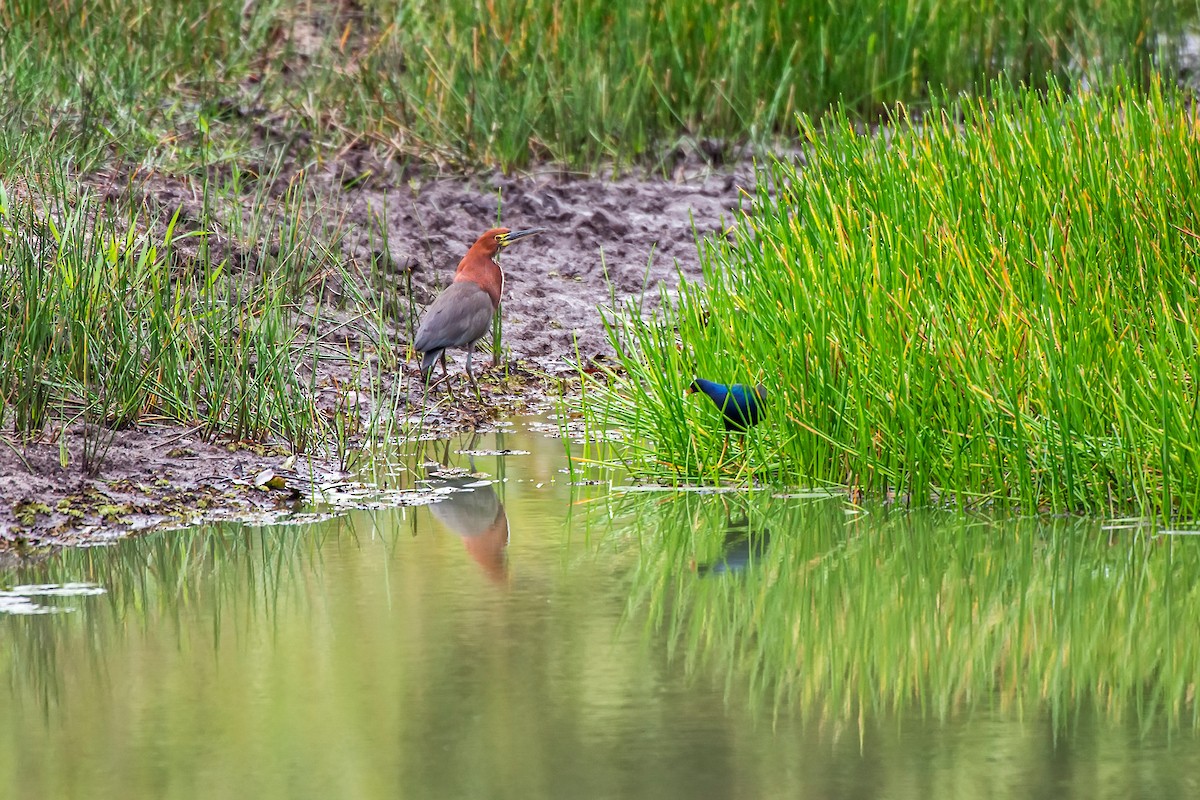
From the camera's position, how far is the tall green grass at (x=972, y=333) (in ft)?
16.9

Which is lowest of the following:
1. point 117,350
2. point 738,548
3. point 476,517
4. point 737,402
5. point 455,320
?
point 738,548

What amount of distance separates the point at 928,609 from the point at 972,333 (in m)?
1.35

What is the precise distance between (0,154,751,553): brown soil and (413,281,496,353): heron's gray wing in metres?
0.31

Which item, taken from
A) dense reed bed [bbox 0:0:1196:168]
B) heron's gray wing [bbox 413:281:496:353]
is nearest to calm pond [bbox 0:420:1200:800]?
heron's gray wing [bbox 413:281:496:353]

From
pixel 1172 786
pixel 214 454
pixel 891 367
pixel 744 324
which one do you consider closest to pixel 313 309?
pixel 214 454

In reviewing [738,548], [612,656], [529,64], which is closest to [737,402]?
[738,548]

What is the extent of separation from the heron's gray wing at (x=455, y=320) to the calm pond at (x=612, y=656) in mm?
1678

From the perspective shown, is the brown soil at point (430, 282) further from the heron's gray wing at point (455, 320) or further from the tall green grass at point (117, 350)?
the heron's gray wing at point (455, 320)

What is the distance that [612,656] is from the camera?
3.96 metres

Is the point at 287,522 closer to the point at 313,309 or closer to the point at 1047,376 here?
the point at 1047,376

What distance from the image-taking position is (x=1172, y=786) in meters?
3.15

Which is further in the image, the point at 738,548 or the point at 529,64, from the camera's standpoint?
the point at 529,64

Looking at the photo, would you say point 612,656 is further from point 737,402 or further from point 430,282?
point 430,282

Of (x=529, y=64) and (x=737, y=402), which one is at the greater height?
(x=529, y=64)
